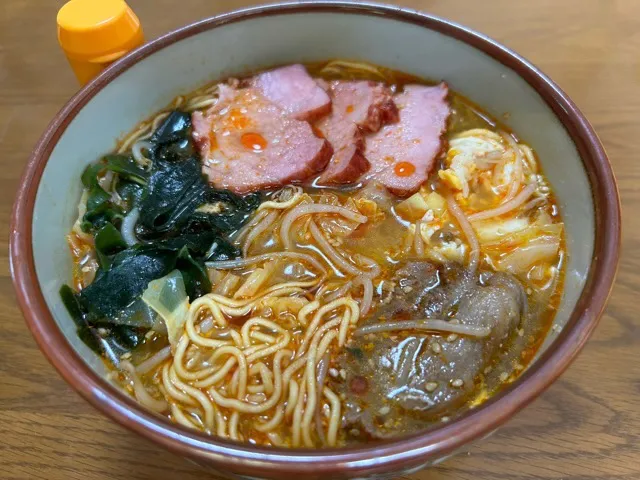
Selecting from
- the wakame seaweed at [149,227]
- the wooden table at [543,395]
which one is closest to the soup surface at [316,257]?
the wakame seaweed at [149,227]

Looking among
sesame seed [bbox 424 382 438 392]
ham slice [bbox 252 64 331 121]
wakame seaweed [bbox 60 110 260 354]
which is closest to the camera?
sesame seed [bbox 424 382 438 392]

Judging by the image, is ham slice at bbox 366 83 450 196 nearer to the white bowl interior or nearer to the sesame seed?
the white bowl interior

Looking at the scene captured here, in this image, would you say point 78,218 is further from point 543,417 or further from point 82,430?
point 543,417

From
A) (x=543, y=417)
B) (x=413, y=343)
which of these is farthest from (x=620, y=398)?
(x=413, y=343)

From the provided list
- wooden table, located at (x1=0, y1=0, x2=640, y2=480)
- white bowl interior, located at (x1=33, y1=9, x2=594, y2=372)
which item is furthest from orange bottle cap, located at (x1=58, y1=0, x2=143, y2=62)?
wooden table, located at (x1=0, y1=0, x2=640, y2=480)

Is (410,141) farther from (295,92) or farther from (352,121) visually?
(295,92)

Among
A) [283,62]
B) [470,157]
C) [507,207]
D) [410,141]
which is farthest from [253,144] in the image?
[507,207]

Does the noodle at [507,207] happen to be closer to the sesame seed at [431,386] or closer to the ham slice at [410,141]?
the ham slice at [410,141]
